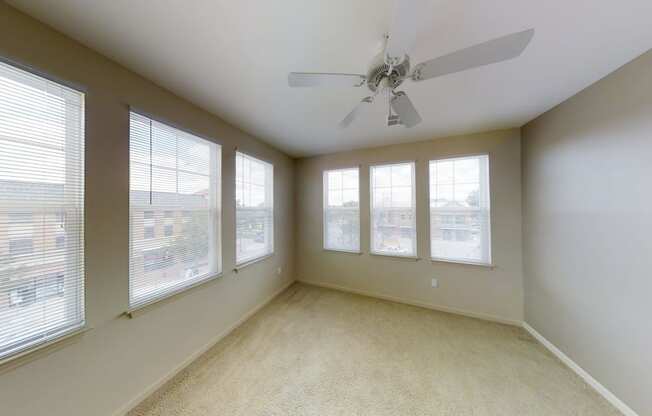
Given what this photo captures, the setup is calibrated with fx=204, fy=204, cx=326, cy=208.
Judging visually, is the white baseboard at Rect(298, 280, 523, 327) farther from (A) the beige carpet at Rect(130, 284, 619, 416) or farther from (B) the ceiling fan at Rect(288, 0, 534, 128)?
(B) the ceiling fan at Rect(288, 0, 534, 128)

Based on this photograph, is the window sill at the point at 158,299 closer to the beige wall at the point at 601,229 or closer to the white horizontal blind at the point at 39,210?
the white horizontal blind at the point at 39,210

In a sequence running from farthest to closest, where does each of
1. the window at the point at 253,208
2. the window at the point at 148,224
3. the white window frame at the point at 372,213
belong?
the white window frame at the point at 372,213
the window at the point at 253,208
the window at the point at 148,224

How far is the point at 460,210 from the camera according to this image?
2865mm

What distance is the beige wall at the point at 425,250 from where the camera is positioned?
103 inches

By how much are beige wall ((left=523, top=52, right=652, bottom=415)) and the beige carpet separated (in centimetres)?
31

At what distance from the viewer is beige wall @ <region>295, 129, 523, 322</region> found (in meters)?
2.62

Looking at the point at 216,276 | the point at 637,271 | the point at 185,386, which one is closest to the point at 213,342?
the point at 185,386

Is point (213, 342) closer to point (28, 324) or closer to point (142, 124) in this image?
point (28, 324)

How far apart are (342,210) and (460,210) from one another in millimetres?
1780

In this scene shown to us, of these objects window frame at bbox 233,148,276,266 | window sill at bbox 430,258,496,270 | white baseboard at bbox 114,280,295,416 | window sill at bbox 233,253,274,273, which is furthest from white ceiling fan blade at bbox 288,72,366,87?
window sill at bbox 430,258,496,270

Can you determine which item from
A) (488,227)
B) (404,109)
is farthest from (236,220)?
(488,227)

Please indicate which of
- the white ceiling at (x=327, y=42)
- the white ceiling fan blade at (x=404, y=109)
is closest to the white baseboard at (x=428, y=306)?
the white ceiling at (x=327, y=42)

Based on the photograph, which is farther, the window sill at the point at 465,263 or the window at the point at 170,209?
the window sill at the point at 465,263

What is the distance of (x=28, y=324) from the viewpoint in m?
1.10
